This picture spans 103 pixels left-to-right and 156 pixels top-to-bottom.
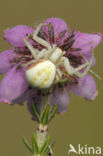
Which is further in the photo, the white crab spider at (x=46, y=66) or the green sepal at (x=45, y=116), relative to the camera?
the green sepal at (x=45, y=116)

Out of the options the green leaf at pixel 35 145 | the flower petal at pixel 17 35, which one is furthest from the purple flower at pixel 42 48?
the green leaf at pixel 35 145

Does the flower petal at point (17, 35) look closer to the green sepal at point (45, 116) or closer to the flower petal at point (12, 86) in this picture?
the flower petal at point (12, 86)

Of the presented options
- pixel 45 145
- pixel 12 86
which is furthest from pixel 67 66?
pixel 45 145

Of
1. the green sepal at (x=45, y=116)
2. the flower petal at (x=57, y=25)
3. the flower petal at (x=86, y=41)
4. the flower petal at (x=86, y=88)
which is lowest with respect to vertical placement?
the green sepal at (x=45, y=116)

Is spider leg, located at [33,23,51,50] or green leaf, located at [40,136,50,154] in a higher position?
spider leg, located at [33,23,51,50]

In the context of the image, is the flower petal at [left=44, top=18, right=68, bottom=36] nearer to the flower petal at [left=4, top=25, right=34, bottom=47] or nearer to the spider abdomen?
the flower petal at [left=4, top=25, right=34, bottom=47]

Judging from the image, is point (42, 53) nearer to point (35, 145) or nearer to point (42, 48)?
point (42, 48)

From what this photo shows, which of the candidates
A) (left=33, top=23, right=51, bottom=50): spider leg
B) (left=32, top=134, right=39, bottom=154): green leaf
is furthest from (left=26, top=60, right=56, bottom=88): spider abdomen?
(left=32, top=134, right=39, bottom=154): green leaf
